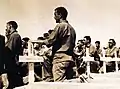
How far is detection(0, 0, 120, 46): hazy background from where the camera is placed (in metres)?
4.67

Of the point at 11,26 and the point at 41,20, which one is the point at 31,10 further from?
the point at 11,26

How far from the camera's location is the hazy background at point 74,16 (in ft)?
15.3

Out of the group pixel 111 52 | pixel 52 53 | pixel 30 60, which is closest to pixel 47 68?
pixel 52 53

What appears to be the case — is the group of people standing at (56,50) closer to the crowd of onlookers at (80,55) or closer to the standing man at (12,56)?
the standing man at (12,56)

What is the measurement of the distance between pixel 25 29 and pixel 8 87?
184 cm

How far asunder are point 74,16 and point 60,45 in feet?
6.94

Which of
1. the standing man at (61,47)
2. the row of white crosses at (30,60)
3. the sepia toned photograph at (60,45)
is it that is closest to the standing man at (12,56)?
the sepia toned photograph at (60,45)

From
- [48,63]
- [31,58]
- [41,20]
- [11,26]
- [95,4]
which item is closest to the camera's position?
[31,58]

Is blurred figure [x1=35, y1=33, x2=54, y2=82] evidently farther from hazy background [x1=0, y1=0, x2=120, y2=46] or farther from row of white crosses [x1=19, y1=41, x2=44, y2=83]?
hazy background [x1=0, y1=0, x2=120, y2=46]

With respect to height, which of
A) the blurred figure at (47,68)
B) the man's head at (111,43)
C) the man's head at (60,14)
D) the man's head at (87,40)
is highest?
the man's head at (60,14)

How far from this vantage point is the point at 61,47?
302 cm

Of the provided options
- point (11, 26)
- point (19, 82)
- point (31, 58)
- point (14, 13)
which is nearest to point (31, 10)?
point (14, 13)

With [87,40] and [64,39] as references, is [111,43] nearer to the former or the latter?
[87,40]

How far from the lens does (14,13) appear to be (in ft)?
15.6
